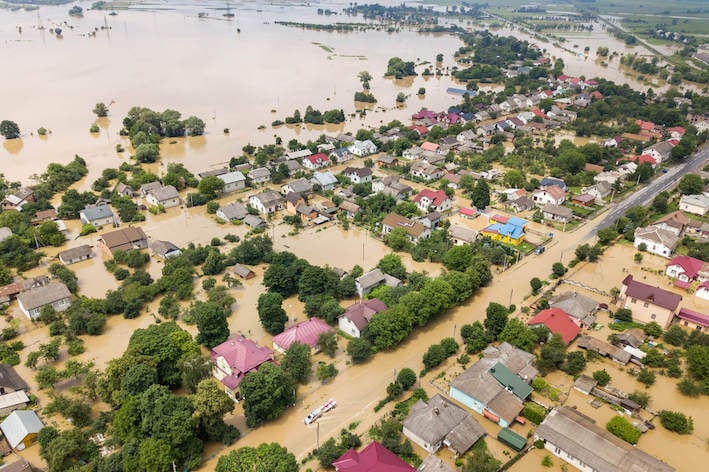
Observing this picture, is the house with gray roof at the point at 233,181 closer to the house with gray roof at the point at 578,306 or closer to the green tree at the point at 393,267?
the green tree at the point at 393,267

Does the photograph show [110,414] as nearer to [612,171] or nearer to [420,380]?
[420,380]

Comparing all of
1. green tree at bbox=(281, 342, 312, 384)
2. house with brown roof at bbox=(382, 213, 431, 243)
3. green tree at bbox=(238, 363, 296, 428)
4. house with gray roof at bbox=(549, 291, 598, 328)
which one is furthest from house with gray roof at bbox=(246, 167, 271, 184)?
house with gray roof at bbox=(549, 291, 598, 328)

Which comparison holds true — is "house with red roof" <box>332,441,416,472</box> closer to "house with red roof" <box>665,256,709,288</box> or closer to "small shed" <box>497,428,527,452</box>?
"small shed" <box>497,428,527,452</box>

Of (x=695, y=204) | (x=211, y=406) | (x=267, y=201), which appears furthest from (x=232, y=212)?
(x=695, y=204)

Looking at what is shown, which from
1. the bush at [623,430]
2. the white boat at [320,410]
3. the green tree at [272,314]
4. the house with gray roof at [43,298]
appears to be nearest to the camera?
the bush at [623,430]

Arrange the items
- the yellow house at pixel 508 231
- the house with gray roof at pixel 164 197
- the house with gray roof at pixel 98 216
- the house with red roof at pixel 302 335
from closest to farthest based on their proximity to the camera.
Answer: the house with red roof at pixel 302 335 → the yellow house at pixel 508 231 → the house with gray roof at pixel 98 216 → the house with gray roof at pixel 164 197

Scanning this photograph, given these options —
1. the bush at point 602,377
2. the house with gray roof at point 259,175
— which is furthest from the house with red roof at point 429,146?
the bush at point 602,377
